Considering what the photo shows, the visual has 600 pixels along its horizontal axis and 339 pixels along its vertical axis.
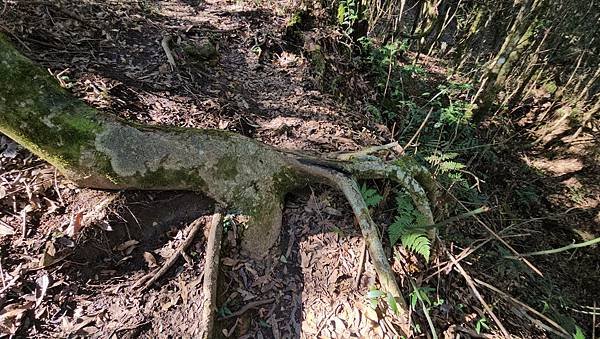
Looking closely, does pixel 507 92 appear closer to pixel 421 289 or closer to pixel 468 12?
pixel 468 12

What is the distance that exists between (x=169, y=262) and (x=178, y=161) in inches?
33.9

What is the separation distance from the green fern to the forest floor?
0.68 feet

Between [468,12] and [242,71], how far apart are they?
28.9 feet

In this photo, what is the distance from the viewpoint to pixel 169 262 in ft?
9.78

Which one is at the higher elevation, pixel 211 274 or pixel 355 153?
pixel 355 153

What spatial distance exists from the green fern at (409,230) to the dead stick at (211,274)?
5.39 feet

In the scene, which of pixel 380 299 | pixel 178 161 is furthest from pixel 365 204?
pixel 178 161

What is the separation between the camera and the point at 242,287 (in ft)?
10.2

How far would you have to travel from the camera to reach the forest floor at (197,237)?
2.74 metres

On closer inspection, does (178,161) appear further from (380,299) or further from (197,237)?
(380,299)

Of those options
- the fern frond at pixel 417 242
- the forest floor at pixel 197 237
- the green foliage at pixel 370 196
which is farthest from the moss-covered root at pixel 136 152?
the fern frond at pixel 417 242

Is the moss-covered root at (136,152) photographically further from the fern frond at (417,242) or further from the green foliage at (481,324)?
the green foliage at (481,324)

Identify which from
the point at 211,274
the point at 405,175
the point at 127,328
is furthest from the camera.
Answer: the point at 405,175

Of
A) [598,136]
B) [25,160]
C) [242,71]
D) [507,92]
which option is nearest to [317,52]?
[242,71]
